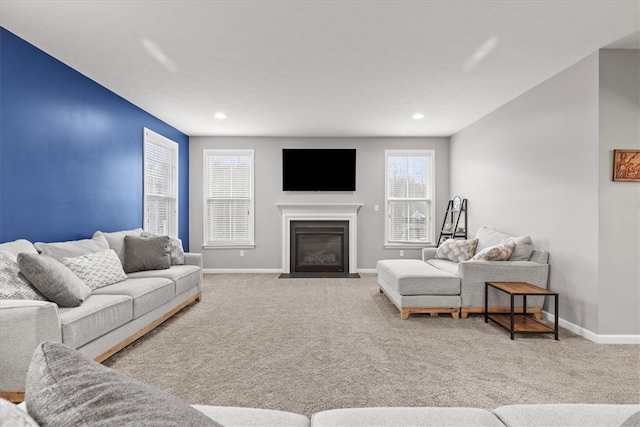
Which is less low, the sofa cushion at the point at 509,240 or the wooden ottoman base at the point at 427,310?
the sofa cushion at the point at 509,240

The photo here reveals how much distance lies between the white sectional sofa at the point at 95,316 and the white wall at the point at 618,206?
4172 mm

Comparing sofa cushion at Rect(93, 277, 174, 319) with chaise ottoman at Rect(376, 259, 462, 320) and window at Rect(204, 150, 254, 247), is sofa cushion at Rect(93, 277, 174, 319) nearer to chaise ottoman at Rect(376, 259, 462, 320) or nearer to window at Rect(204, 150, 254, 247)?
chaise ottoman at Rect(376, 259, 462, 320)

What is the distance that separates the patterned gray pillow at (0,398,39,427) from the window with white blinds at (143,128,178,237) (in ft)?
16.7

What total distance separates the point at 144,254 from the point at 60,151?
1.37 metres

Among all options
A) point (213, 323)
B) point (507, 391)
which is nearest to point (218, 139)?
point (213, 323)

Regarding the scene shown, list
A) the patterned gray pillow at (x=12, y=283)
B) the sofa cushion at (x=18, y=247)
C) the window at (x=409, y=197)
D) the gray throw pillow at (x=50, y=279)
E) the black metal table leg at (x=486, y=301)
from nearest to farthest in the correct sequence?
the patterned gray pillow at (x=12, y=283) → the gray throw pillow at (x=50, y=279) → the sofa cushion at (x=18, y=247) → the black metal table leg at (x=486, y=301) → the window at (x=409, y=197)

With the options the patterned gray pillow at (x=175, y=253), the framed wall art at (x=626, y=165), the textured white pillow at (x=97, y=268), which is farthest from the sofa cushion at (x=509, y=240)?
the textured white pillow at (x=97, y=268)

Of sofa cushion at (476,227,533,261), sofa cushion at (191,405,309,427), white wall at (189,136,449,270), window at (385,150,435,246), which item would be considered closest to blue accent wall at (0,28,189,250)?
white wall at (189,136,449,270)

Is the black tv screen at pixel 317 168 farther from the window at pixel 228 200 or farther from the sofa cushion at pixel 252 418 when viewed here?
the sofa cushion at pixel 252 418

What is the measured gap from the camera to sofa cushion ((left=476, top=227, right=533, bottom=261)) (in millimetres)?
4031

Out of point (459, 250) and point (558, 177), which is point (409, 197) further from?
point (558, 177)

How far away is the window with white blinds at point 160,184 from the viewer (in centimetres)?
539

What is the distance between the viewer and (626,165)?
10.5 feet

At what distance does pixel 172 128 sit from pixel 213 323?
3.89m
